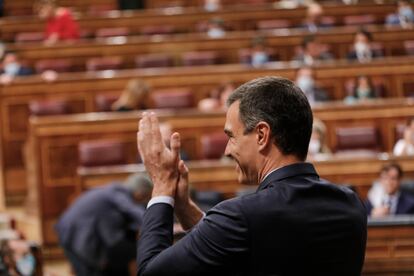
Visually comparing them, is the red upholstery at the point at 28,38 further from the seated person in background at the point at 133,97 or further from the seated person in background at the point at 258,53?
the seated person in background at the point at 133,97

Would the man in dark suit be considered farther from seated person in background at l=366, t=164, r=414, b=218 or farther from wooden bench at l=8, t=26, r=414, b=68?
wooden bench at l=8, t=26, r=414, b=68

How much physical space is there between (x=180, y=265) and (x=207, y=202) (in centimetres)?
359

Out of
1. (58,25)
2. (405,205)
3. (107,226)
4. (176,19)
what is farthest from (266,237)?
(176,19)

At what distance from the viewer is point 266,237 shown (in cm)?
148

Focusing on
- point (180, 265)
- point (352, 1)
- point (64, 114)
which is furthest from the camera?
point (352, 1)

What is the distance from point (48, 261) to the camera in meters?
6.06

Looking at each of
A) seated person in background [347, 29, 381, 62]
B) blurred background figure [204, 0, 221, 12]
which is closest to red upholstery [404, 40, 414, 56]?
seated person in background [347, 29, 381, 62]

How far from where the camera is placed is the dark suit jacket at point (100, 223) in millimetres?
4805

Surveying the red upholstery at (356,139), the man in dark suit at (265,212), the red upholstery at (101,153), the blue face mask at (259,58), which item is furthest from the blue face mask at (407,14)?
the man in dark suit at (265,212)

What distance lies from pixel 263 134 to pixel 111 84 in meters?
5.89

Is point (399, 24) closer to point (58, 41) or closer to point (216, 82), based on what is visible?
point (216, 82)

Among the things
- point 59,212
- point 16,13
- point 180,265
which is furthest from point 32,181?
point 180,265

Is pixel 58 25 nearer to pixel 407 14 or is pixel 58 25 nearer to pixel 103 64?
pixel 103 64

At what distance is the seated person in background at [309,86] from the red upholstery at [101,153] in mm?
1588
